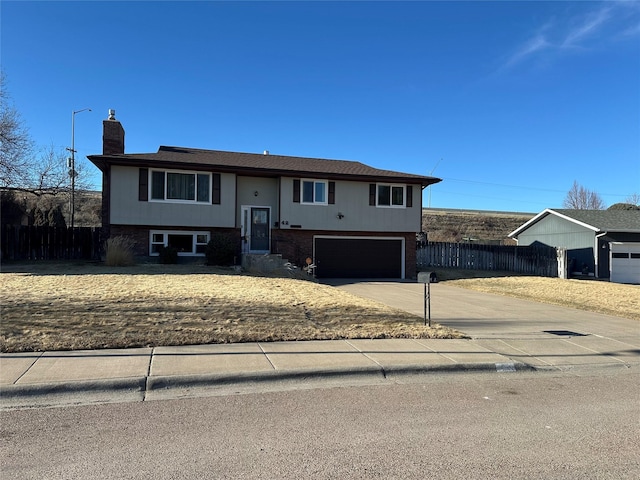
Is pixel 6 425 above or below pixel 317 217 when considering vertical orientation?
below

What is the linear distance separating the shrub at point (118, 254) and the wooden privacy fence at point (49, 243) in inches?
153

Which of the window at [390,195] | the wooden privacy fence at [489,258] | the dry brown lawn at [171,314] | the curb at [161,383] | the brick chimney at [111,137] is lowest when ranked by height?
the curb at [161,383]

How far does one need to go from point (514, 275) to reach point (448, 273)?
4.31 m

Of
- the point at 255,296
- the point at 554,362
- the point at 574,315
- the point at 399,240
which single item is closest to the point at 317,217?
the point at 399,240

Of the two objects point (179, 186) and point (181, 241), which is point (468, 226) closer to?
point (181, 241)

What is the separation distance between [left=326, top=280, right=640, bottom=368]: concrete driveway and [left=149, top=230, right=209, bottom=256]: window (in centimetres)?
880

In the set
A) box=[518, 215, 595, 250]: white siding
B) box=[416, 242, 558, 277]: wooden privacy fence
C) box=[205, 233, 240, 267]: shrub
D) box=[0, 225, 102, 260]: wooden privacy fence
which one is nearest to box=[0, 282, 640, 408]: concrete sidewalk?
box=[205, 233, 240, 267]: shrub

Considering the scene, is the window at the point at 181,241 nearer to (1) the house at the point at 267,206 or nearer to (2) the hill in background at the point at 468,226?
(1) the house at the point at 267,206

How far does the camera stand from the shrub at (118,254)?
58.0 ft

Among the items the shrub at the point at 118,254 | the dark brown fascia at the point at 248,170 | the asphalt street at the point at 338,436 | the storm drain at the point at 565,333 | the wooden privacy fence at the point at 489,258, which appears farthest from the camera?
the wooden privacy fence at the point at 489,258

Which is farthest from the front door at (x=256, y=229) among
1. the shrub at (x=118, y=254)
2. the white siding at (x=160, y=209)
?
the shrub at (x=118, y=254)

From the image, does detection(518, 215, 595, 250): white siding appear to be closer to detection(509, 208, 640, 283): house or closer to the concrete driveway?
detection(509, 208, 640, 283): house

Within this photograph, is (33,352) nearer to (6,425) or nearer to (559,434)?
(6,425)

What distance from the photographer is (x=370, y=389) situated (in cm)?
591
